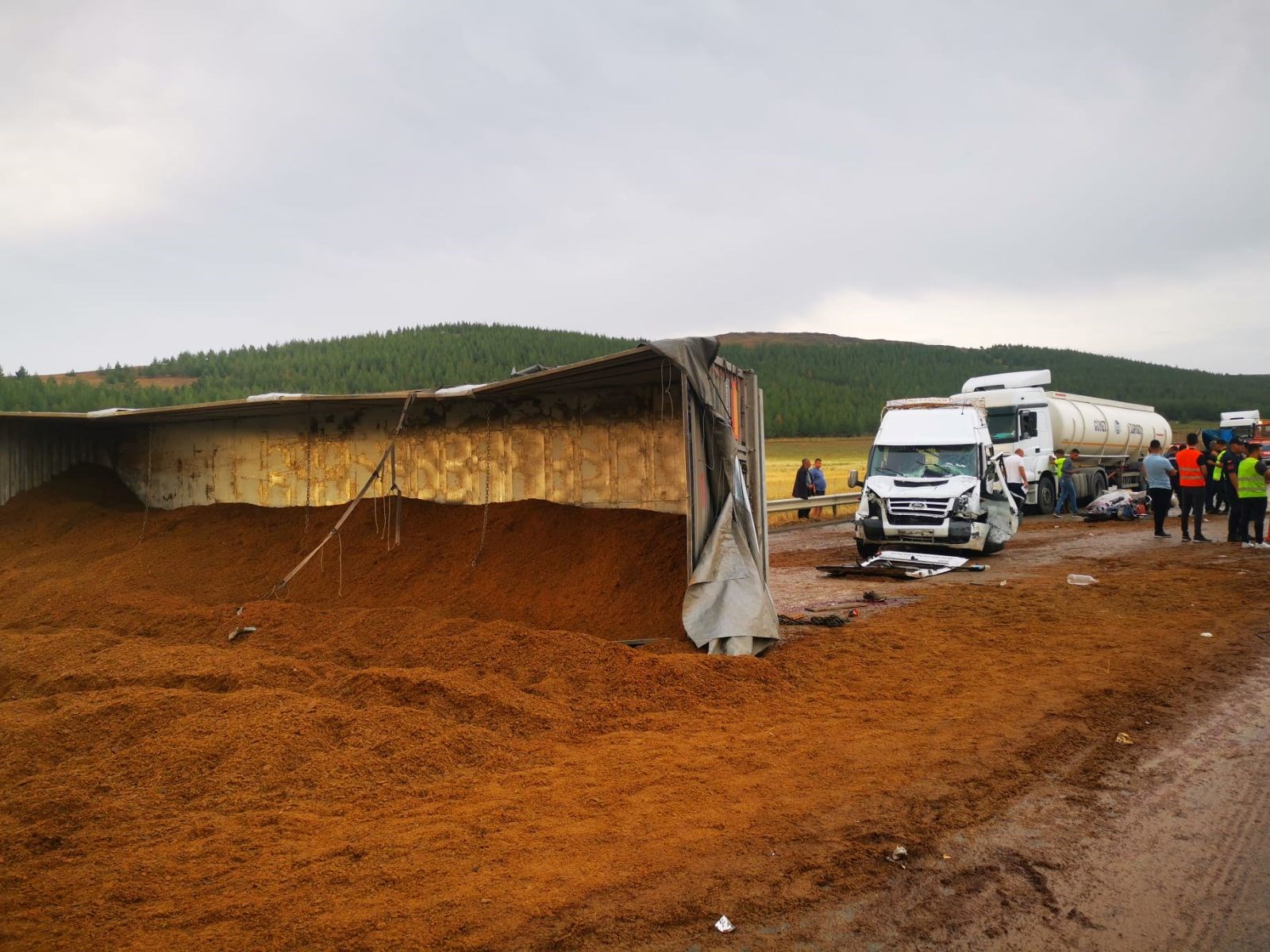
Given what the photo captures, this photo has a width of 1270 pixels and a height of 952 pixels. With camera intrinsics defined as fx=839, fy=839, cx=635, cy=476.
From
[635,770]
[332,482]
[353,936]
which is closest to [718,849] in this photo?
[635,770]

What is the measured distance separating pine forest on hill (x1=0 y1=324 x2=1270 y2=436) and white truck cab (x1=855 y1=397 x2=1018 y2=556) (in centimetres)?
5350

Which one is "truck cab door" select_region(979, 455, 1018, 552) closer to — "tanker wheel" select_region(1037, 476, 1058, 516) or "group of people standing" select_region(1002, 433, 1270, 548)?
"group of people standing" select_region(1002, 433, 1270, 548)

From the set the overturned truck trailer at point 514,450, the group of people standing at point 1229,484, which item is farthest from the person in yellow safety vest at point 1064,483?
the overturned truck trailer at point 514,450

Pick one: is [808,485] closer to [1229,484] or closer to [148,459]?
[1229,484]

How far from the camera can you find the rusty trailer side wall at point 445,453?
1078 centimetres

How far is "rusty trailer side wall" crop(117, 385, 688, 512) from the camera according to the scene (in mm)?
10781

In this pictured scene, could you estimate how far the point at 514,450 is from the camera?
1170 cm

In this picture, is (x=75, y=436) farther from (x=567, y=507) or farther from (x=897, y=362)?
(x=897, y=362)

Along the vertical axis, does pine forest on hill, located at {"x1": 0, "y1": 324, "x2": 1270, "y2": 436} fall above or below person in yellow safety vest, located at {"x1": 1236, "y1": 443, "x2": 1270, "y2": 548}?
above

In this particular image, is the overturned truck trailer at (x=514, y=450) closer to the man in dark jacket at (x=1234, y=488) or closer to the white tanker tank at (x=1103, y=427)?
the man in dark jacket at (x=1234, y=488)

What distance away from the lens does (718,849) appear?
13.4ft

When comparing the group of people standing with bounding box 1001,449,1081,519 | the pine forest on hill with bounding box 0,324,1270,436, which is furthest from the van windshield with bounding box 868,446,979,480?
the pine forest on hill with bounding box 0,324,1270,436

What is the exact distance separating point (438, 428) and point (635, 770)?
8066 mm

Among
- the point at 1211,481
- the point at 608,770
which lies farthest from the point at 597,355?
the point at 608,770
